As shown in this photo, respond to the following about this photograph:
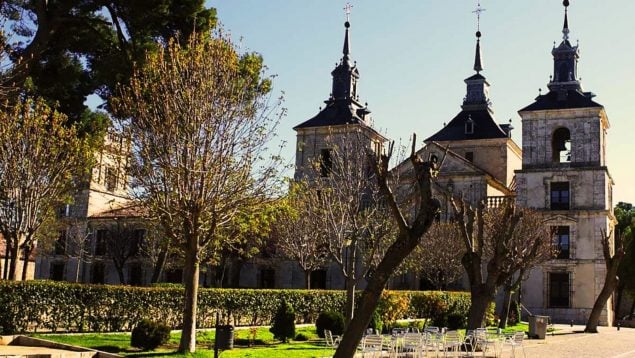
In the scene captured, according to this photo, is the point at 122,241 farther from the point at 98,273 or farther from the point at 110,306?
the point at 110,306

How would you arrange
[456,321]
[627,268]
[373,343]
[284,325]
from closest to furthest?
[373,343] → [284,325] → [456,321] → [627,268]

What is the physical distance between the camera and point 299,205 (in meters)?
33.4

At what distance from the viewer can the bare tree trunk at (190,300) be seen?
1568 cm

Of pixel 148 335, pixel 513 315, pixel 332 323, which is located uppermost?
pixel 513 315

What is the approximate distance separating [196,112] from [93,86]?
17.4 ft

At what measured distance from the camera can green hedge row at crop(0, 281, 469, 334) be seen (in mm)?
17375

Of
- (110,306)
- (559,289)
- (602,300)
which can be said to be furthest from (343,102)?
(110,306)

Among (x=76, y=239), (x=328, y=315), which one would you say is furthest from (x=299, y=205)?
(x=76, y=239)

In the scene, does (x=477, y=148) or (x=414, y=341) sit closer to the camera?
(x=414, y=341)

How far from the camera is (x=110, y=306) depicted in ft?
62.7

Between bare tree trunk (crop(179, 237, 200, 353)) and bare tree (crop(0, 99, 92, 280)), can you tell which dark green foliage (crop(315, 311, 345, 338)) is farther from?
bare tree (crop(0, 99, 92, 280))

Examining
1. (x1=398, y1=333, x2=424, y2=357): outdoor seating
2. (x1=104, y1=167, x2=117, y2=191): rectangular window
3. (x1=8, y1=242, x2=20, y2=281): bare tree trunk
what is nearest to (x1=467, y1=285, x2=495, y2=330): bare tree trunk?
(x1=398, y1=333, x2=424, y2=357): outdoor seating

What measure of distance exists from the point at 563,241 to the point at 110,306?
100ft

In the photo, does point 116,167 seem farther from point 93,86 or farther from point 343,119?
point 343,119
